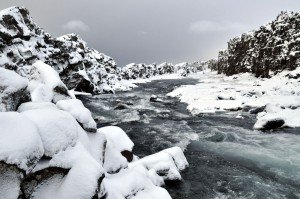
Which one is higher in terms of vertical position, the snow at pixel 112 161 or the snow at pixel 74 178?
the snow at pixel 74 178

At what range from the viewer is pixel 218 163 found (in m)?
19.4

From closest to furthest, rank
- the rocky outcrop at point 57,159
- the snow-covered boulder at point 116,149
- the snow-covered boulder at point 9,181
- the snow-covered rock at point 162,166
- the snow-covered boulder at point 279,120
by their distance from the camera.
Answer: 1. the snow-covered boulder at point 9,181
2. the rocky outcrop at point 57,159
3. the snow-covered boulder at point 116,149
4. the snow-covered rock at point 162,166
5. the snow-covered boulder at point 279,120

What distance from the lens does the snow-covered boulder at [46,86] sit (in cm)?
1283

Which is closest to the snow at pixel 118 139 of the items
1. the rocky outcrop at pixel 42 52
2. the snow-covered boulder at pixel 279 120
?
the snow-covered boulder at pixel 279 120

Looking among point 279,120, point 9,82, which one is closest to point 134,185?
point 9,82

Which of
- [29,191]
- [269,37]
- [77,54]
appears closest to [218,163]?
[29,191]

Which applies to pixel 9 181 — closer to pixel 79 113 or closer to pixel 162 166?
pixel 79 113

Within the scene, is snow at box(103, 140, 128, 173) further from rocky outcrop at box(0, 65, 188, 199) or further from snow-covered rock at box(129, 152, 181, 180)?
snow-covered rock at box(129, 152, 181, 180)

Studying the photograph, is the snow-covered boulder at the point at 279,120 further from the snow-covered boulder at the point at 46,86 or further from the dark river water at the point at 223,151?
the snow-covered boulder at the point at 46,86

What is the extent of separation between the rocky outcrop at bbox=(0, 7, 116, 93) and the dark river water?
2121 centimetres

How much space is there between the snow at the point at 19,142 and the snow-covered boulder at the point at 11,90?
7.21 ft

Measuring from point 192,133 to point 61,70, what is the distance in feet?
130

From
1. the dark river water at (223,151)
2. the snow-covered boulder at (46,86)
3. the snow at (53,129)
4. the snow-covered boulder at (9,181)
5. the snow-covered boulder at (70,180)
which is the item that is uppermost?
the snow-covered boulder at (46,86)

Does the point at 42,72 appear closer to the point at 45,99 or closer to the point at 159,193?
the point at 45,99
